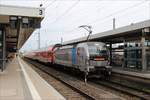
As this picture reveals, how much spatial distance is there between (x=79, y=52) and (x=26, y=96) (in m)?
10.6

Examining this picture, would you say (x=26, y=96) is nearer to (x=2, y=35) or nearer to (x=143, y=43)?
(x=2, y=35)

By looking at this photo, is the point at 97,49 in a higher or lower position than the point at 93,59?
higher

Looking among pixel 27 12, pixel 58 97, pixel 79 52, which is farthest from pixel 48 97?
pixel 79 52

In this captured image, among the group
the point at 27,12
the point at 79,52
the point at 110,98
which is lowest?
the point at 110,98

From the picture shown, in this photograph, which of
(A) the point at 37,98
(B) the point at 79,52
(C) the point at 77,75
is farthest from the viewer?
(C) the point at 77,75

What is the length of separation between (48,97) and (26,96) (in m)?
0.84

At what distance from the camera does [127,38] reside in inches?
1157

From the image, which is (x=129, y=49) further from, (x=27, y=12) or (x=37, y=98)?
(x=37, y=98)

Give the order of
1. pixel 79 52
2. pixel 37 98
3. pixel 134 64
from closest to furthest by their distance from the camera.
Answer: pixel 37 98 < pixel 79 52 < pixel 134 64

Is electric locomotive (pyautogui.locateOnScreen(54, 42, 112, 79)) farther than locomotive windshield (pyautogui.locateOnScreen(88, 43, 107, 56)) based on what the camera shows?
No

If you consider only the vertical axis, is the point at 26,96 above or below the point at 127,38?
below

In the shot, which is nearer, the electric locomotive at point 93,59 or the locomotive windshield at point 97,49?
the electric locomotive at point 93,59

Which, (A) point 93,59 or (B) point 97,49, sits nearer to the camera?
(A) point 93,59

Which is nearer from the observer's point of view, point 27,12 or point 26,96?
point 26,96
